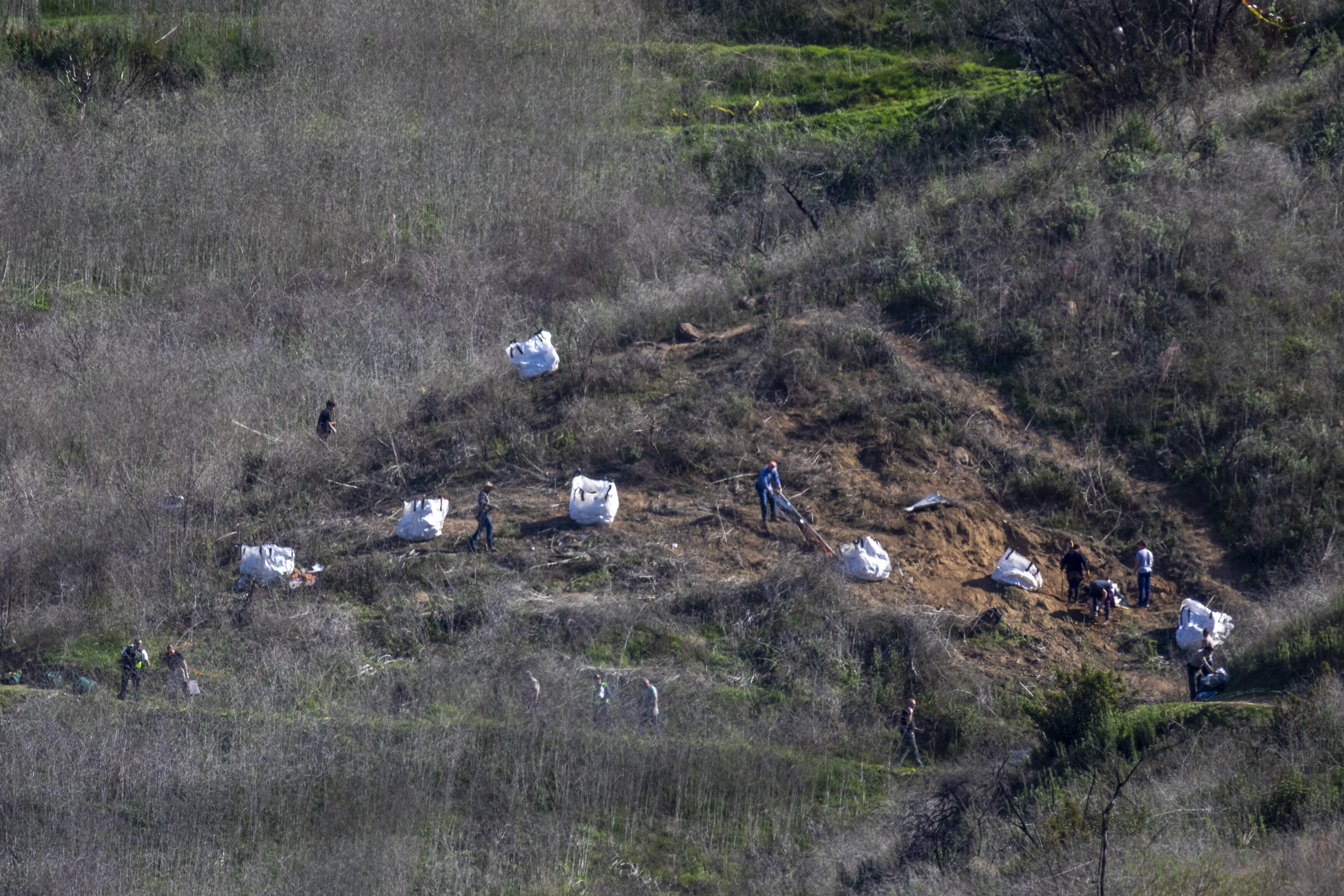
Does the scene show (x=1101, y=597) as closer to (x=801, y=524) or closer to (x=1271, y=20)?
(x=801, y=524)

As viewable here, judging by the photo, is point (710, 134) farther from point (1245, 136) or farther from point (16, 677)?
point (16, 677)

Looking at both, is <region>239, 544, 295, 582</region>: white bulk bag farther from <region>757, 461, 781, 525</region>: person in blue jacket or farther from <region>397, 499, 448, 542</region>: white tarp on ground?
<region>757, 461, 781, 525</region>: person in blue jacket

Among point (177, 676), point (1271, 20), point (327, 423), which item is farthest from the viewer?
point (1271, 20)

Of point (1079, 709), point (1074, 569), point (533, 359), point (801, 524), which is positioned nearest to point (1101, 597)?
point (1074, 569)

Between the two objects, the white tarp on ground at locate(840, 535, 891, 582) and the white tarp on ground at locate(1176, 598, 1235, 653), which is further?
the white tarp on ground at locate(840, 535, 891, 582)

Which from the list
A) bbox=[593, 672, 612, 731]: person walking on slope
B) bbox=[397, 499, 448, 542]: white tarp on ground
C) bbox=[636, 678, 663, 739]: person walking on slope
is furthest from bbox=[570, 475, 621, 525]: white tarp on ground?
bbox=[636, 678, 663, 739]: person walking on slope

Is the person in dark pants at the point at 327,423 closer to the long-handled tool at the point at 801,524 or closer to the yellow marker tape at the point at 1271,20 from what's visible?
the long-handled tool at the point at 801,524

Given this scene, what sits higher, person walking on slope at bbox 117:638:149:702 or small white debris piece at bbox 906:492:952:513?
small white debris piece at bbox 906:492:952:513

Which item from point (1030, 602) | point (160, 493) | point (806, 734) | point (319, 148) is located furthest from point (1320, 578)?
point (319, 148)
